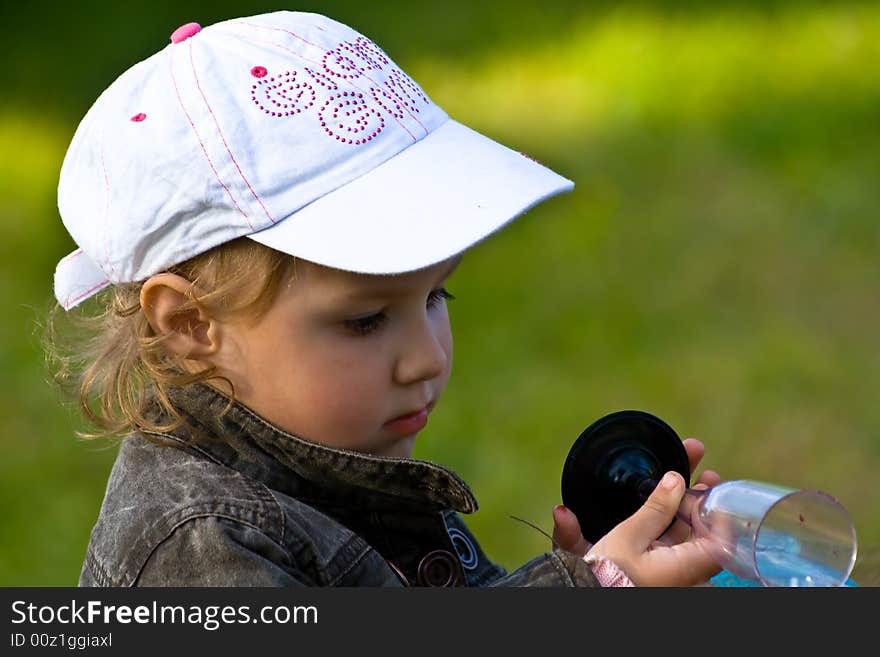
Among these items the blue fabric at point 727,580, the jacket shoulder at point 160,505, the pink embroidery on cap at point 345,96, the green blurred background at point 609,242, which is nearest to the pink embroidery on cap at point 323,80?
the pink embroidery on cap at point 345,96

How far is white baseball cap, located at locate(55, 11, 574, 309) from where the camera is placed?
1407mm

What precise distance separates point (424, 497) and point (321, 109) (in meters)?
0.43

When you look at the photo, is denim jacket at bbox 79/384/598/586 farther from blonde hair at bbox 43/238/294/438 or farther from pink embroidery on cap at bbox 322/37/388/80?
pink embroidery on cap at bbox 322/37/388/80

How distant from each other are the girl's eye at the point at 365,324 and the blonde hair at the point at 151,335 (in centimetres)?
8

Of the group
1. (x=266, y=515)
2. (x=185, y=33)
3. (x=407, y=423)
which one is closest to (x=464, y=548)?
(x=407, y=423)

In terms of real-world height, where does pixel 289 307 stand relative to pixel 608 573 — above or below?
above

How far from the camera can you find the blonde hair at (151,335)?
4.68ft

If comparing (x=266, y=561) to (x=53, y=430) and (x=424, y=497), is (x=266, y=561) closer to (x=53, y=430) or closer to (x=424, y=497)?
(x=424, y=497)

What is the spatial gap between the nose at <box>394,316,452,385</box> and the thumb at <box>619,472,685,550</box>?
0.25m

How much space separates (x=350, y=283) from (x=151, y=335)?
0.25m

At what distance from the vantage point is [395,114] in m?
1.50

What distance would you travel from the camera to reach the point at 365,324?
1.42 m

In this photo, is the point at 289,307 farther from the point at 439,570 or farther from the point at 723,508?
the point at 723,508

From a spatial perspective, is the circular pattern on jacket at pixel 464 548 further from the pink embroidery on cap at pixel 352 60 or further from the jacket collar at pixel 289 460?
the pink embroidery on cap at pixel 352 60
